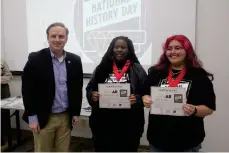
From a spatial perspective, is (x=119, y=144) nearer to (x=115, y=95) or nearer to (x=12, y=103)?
(x=115, y=95)

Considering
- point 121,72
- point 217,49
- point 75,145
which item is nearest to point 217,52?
point 217,49

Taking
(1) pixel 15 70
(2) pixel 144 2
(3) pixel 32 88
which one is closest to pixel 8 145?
(1) pixel 15 70

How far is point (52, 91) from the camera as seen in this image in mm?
1812

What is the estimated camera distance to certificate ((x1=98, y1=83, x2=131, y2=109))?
6.21 ft

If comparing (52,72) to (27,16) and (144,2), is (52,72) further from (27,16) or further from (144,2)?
(27,16)

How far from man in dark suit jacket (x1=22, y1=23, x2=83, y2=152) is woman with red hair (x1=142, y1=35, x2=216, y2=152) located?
68 centimetres

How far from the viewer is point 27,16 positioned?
3744mm

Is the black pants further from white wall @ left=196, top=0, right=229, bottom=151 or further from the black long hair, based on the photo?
white wall @ left=196, top=0, right=229, bottom=151

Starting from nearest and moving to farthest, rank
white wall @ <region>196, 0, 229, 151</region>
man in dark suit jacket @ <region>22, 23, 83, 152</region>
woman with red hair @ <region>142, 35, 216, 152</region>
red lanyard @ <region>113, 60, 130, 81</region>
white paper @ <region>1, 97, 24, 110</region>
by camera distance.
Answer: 1. woman with red hair @ <region>142, 35, 216, 152</region>
2. man in dark suit jacket @ <region>22, 23, 83, 152</region>
3. red lanyard @ <region>113, 60, 130, 81</region>
4. white wall @ <region>196, 0, 229, 151</region>
5. white paper @ <region>1, 97, 24, 110</region>

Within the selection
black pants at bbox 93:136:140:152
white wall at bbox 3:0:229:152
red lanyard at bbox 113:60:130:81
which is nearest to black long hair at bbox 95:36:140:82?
red lanyard at bbox 113:60:130:81

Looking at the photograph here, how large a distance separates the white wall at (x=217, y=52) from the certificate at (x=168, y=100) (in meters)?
1.71

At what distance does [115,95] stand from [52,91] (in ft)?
1.67

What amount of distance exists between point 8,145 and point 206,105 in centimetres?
291

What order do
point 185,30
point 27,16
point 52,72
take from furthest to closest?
1. point 27,16
2. point 185,30
3. point 52,72
